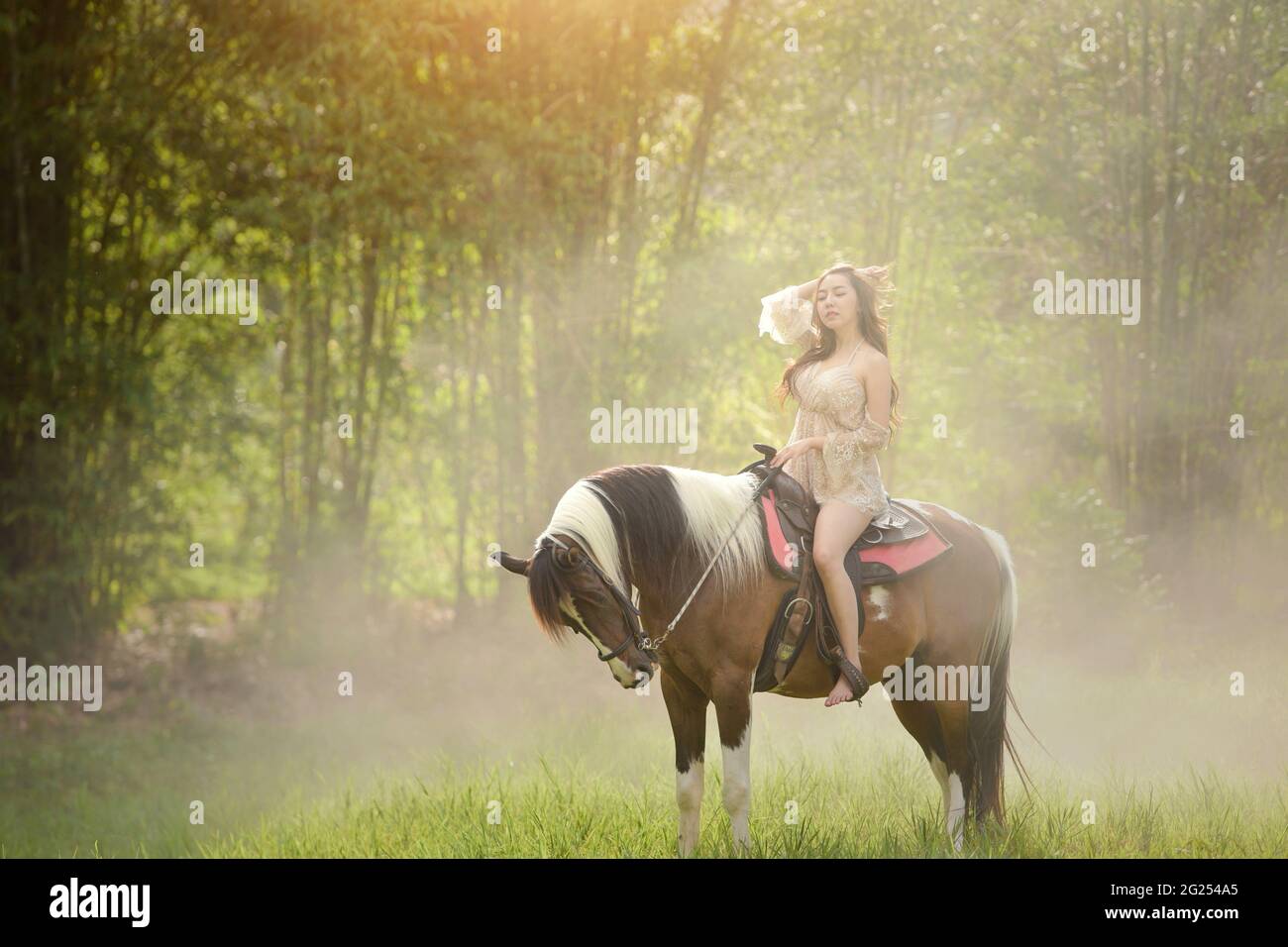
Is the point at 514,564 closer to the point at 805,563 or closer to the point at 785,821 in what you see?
the point at 805,563

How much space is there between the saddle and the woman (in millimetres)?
31

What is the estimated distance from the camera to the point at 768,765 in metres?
4.91

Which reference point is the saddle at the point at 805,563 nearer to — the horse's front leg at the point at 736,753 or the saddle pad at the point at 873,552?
the saddle pad at the point at 873,552

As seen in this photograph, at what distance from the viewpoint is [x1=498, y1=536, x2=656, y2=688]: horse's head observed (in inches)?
123

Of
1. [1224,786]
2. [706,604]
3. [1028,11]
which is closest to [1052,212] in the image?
[1028,11]

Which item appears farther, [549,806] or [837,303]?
[549,806]

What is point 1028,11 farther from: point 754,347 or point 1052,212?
point 754,347

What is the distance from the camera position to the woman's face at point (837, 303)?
381cm

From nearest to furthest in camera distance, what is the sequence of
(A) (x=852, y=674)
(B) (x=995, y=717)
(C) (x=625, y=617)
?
(C) (x=625, y=617) → (A) (x=852, y=674) → (B) (x=995, y=717)

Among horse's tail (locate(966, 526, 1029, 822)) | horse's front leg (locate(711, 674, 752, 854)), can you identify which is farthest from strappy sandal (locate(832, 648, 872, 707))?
horse's tail (locate(966, 526, 1029, 822))

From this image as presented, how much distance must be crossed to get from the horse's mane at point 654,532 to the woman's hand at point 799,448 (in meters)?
0.14

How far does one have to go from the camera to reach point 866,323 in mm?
3838

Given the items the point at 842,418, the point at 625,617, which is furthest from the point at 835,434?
the point at 625,617

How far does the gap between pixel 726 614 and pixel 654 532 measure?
0.36 m
